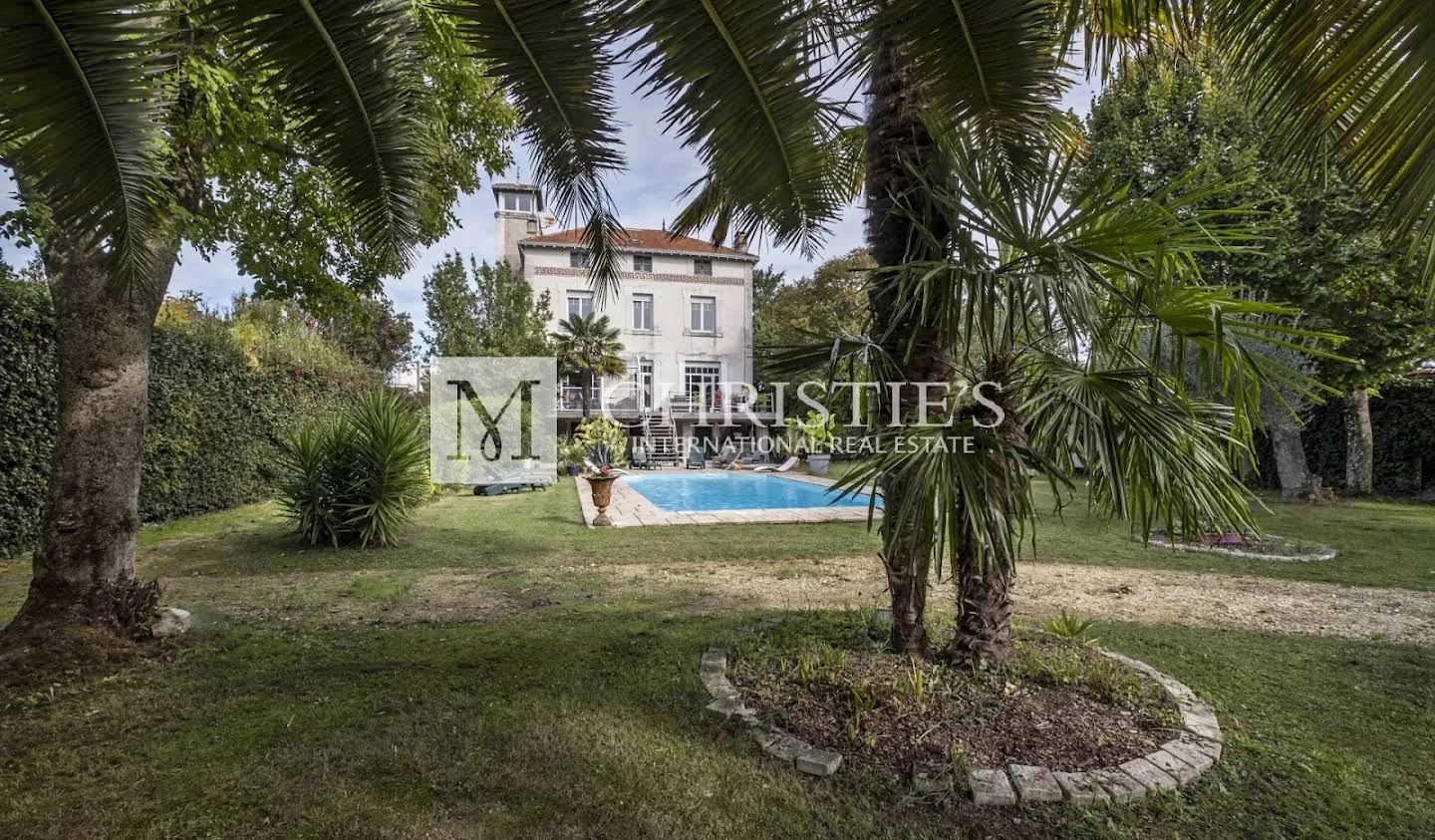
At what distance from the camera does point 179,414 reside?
9.30 meters

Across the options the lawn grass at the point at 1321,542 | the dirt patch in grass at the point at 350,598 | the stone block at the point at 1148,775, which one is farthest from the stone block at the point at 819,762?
the lawn grass at the point at 1321,542

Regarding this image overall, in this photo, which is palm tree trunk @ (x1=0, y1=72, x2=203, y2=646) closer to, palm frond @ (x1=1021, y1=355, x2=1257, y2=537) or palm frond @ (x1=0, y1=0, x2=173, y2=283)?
palm frond @ (x1=0, y1=0, x2=173, y2=283)

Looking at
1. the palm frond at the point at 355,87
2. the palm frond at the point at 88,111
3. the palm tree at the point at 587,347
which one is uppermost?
the palm tree at the point at 587,347

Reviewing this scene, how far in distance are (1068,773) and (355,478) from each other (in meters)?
8.47

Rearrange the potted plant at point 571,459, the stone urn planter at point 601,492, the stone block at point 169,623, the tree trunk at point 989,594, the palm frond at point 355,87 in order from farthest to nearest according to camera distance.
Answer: the potted plant at point 571,459
the stone urn planter at point 601,492
the stone block at point 169,623
the tree trunk at point 989,594
the palm frond at point 355,87

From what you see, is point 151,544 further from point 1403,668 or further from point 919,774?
point 1403,668

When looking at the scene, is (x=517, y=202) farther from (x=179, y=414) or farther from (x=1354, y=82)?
(x=1354, y=82)

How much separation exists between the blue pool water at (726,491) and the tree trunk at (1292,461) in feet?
27.9

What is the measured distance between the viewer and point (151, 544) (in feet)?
25.5

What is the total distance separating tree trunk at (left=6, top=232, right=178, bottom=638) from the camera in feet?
12.6

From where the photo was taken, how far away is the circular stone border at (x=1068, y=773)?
2512mm

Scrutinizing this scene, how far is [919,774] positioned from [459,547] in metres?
6.97

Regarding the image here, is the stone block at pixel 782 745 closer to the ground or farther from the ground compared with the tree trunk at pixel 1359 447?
closer to the ground

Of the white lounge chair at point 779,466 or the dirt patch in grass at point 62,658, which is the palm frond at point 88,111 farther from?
the white lounge chair at point 779,466
